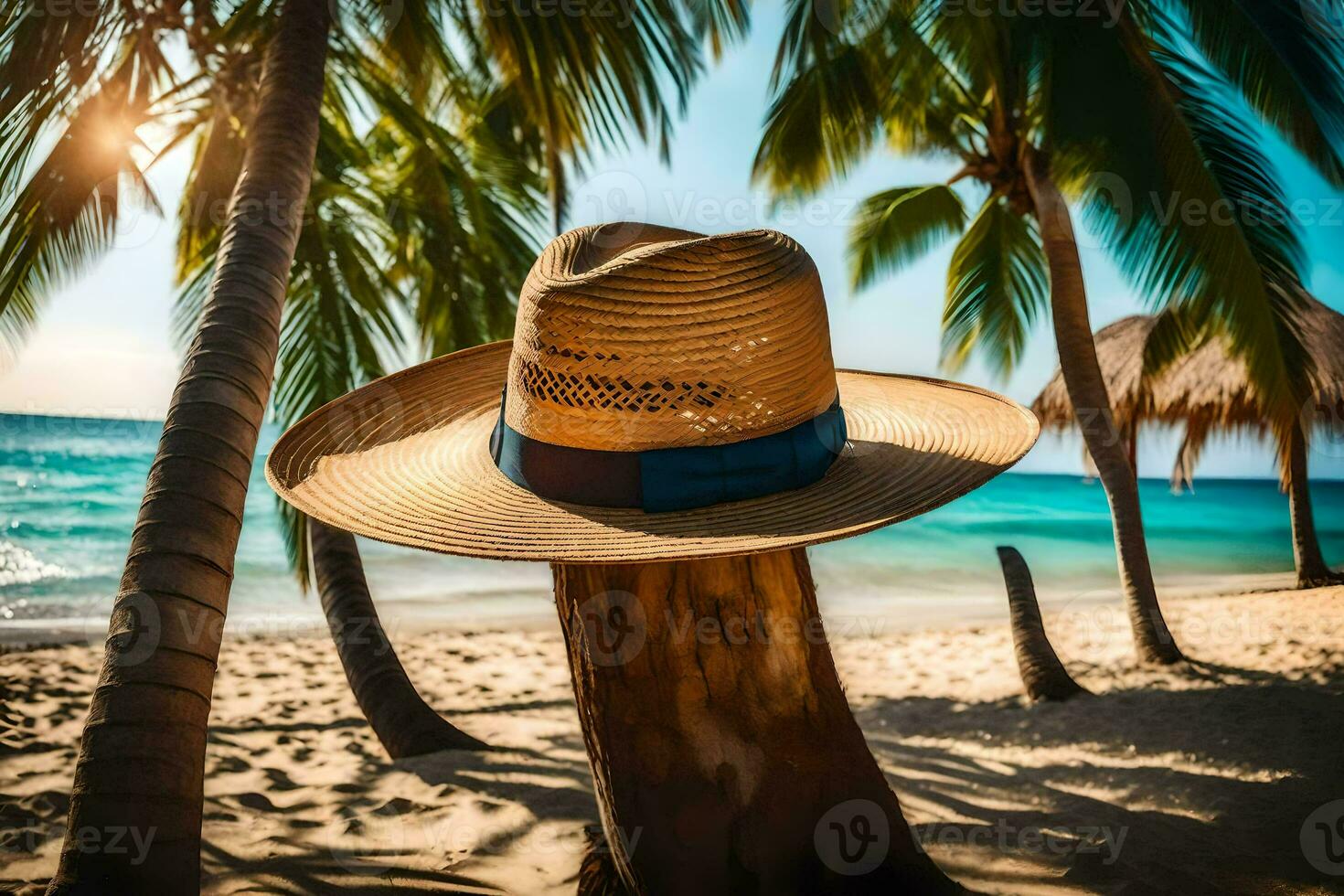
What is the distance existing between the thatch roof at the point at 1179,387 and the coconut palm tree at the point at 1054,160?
208cm

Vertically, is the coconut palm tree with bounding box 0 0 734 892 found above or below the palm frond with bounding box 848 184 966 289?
below

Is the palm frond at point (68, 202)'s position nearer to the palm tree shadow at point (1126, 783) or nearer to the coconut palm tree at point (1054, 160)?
the coconut palm tree at point (1054, 160)

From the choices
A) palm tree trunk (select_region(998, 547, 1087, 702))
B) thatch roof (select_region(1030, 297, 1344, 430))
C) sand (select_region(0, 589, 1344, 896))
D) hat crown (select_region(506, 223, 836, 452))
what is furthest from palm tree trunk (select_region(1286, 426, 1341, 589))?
hat crown (select_region(506, 223, 836, 452))

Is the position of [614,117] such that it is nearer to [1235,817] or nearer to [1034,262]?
[1235,817]

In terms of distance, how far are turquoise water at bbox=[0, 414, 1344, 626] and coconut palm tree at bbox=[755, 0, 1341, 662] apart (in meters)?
8.43

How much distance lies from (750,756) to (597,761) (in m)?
0.44

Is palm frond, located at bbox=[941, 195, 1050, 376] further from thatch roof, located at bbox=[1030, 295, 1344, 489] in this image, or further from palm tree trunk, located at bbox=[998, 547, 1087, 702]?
palm tree trunk, located at bbox=[998, 547, 1087, 702]

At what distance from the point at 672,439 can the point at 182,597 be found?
54.0 inches

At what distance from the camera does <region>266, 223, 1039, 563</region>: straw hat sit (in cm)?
171

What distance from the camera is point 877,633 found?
1141 cm

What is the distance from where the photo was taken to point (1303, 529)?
9648 mm

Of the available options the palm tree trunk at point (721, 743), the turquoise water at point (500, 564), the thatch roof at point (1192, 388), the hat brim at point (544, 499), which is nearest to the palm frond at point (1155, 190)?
the hat brim at point (544, 499)

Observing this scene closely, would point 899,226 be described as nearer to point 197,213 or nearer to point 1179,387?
point 1179,387

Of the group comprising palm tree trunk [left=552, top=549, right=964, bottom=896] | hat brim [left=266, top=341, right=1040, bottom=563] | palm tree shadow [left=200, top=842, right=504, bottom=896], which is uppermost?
hat brim [left=266, top=341, right=1040, bottom=563]
